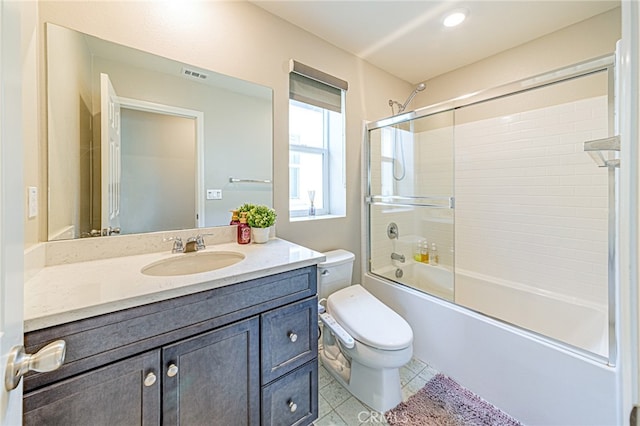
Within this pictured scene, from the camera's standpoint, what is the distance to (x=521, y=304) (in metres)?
1.98

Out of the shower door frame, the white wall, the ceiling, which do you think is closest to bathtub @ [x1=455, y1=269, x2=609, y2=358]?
the shower door frame

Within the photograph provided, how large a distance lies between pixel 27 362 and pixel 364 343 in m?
1.25

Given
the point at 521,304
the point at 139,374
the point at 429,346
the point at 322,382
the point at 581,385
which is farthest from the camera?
the point at 521,304

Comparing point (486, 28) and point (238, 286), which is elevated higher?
point (486, 28)

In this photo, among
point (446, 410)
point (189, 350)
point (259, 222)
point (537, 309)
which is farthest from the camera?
point (537, 309)

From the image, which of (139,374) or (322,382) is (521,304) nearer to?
(322,382)

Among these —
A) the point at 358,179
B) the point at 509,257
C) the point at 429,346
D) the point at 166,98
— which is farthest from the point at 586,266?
the point at 166,98

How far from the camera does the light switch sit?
3.08 feet

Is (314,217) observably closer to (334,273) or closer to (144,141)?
(334,273)

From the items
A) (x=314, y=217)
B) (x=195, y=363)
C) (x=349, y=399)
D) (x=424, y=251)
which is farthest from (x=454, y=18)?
(x=349, y=399)

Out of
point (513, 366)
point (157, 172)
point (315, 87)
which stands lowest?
point (513, 366)

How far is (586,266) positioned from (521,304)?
495 millimetres

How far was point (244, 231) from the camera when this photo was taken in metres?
1.49

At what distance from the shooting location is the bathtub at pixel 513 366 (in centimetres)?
112
